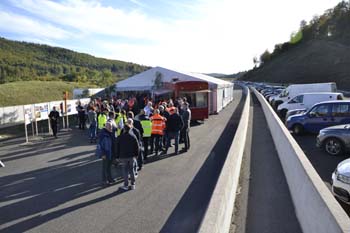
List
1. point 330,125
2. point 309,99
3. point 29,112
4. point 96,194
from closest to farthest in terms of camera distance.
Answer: point 96,194 → point 330,125 → point 29,112 → point 309,99

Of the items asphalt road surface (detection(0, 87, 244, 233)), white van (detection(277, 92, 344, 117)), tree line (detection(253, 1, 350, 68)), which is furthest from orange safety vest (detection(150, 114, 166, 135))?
tree line (detection(253, 1, 350, 68))

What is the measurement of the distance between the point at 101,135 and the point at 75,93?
33597mm

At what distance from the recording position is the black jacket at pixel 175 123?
1278 centimetres

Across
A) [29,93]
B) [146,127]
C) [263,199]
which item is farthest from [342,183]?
[29,93]

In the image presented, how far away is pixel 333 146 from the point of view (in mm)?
12008

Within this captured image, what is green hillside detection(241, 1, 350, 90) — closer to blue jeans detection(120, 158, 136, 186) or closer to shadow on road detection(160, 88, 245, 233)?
shadow on road detection(160, 88, 245, 233)

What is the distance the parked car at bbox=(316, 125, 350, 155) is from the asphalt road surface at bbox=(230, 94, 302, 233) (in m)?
1.84

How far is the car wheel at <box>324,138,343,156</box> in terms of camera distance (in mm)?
11875

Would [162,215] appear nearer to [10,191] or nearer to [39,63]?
[10,191]

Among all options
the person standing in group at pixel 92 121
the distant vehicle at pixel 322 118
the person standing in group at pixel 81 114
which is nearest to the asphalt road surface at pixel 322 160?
the distant vehicle at pixel 322 118

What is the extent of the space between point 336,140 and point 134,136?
25.2 feet

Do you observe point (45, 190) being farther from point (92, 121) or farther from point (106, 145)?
point (92, 121)

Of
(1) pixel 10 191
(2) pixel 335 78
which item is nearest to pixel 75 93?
(1) pixel 10 191

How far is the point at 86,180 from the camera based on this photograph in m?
9.67
